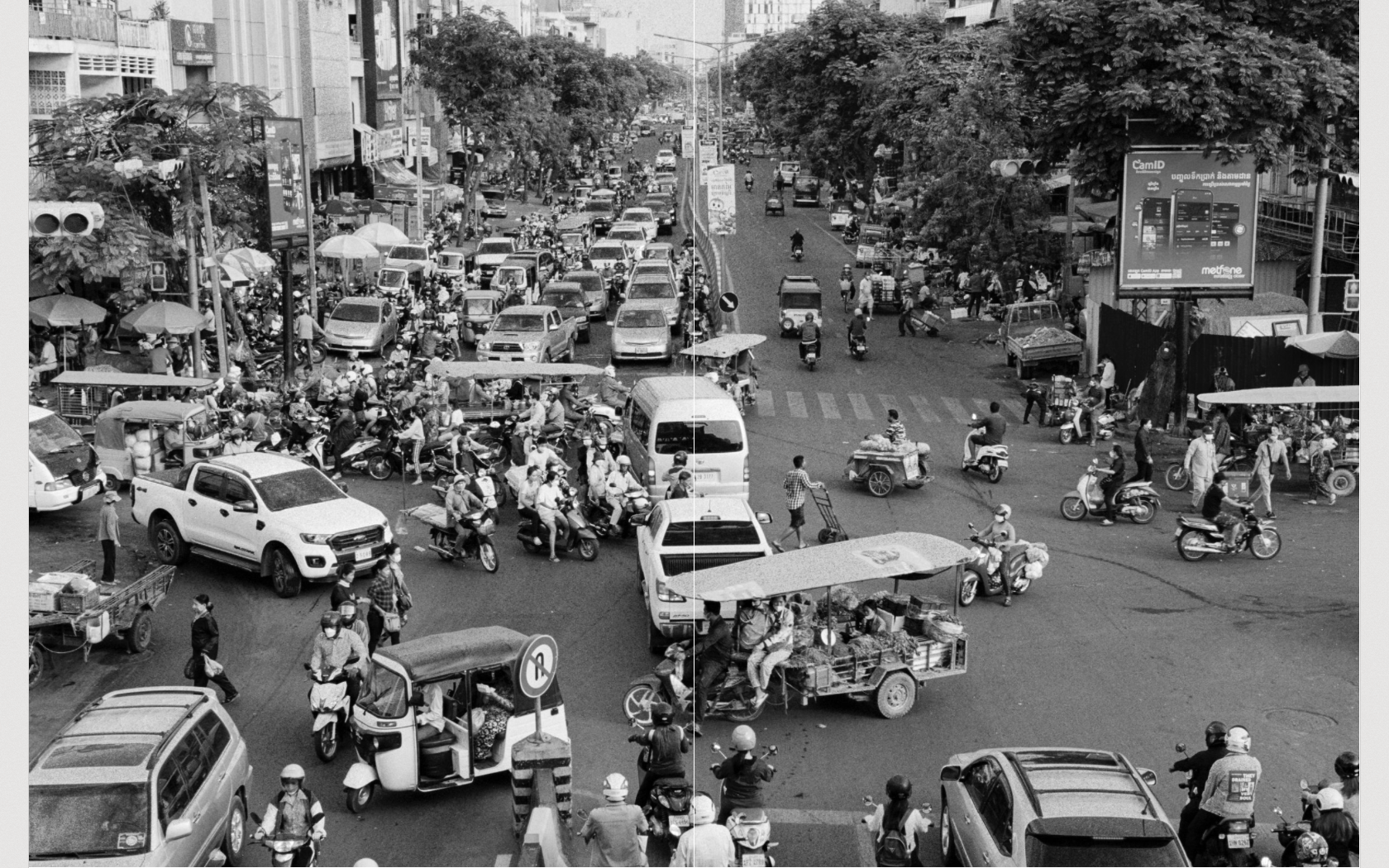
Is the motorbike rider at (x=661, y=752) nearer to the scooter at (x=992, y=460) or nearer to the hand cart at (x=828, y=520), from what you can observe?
the hand cart at (x=828, y=520)

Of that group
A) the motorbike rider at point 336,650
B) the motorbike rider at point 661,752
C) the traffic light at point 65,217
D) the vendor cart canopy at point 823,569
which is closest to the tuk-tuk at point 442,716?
the motorbike rider at point 661,752

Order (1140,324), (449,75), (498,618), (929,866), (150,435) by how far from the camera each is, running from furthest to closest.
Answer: (449,75) → (1140,324) → (150,435) → (498,618) → (929,866)

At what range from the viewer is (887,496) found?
2484 cm

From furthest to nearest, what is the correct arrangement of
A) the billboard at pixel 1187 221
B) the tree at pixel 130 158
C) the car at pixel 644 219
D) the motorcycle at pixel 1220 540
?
the car at pixel 644 219 → the tree at pixel 130 158 → the billboard at pixel 1187 221 → the motorcycle at pixel 1220 540

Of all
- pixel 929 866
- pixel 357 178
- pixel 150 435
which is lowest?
pixel 929 866

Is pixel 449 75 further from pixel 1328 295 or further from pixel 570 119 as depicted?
pixel 1328 295

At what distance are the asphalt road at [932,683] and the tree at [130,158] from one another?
34.9 feet

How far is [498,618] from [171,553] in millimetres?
4988

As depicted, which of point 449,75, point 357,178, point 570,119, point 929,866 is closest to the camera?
point 929,866

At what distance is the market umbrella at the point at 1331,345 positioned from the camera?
28.4m

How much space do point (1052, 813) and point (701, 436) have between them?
13012 millimetres

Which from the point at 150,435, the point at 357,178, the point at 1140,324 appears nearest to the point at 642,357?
the point at 1140,324

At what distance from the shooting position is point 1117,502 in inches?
920

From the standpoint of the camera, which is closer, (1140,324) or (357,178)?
(1140,324)
